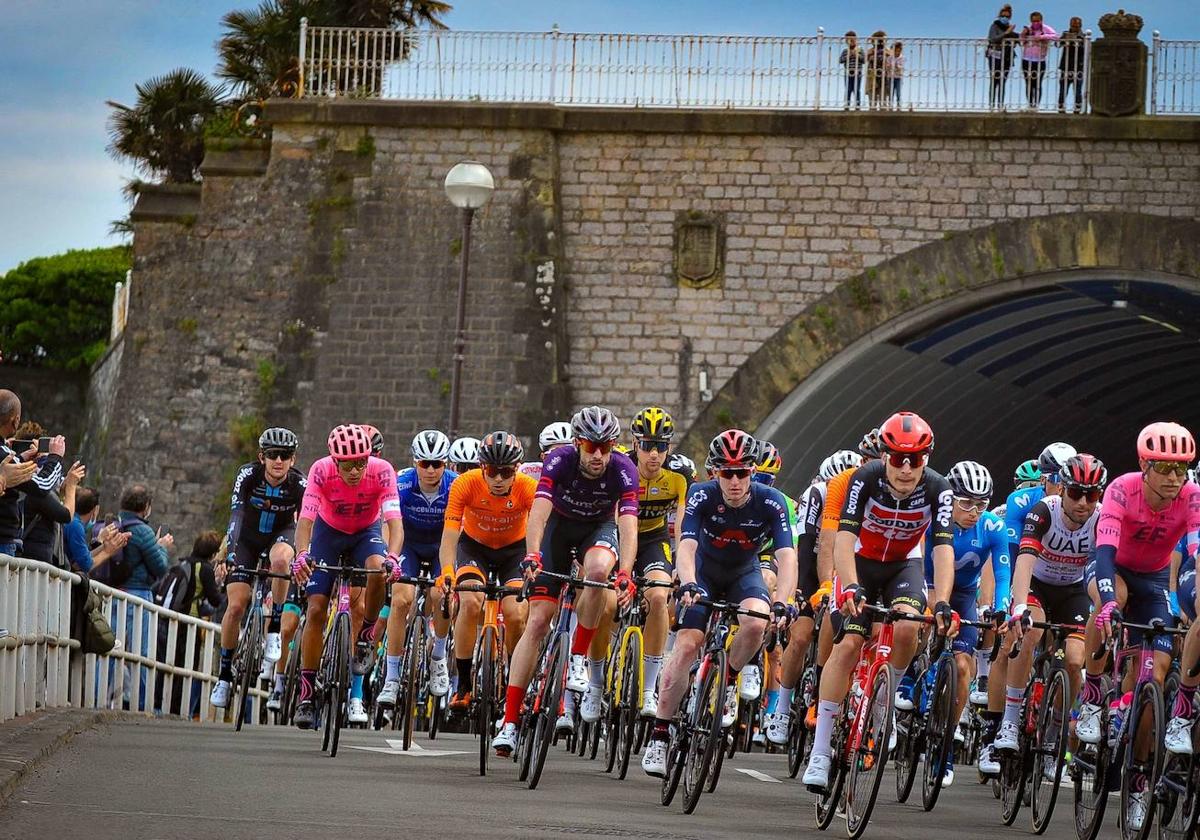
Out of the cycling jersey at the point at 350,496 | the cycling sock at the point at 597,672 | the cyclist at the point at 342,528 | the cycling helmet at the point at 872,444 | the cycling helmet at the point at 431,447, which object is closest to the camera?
the cycling sock at the point at 597,672

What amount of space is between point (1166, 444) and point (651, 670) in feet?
11.3

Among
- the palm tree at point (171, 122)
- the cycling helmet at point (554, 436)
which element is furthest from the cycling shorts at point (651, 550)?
the palm tree at point (171, 122)

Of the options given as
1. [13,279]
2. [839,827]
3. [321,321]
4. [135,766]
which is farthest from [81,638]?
[13,279]

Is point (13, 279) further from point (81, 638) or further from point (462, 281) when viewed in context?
point (81, 638)

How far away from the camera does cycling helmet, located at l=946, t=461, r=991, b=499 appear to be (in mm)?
15312

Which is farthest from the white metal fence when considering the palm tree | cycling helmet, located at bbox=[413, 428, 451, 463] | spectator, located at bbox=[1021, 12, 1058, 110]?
the palm tree

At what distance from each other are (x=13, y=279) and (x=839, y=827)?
7754 centimetres

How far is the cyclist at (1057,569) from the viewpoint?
45.3 feet

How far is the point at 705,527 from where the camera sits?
1365 centimetres

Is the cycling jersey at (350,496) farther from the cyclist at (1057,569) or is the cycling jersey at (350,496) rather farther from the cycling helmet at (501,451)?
the cyclist at (1057,569)

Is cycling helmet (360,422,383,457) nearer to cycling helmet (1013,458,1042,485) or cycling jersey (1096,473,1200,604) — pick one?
cycling helmet (1013,458,1042,485)

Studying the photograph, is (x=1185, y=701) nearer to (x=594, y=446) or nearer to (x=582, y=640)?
(x=582, y=640)

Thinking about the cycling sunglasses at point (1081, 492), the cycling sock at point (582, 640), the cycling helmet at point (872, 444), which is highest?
the cycling helmet at point (872, 444)

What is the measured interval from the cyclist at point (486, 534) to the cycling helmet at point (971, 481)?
2.91 meters
